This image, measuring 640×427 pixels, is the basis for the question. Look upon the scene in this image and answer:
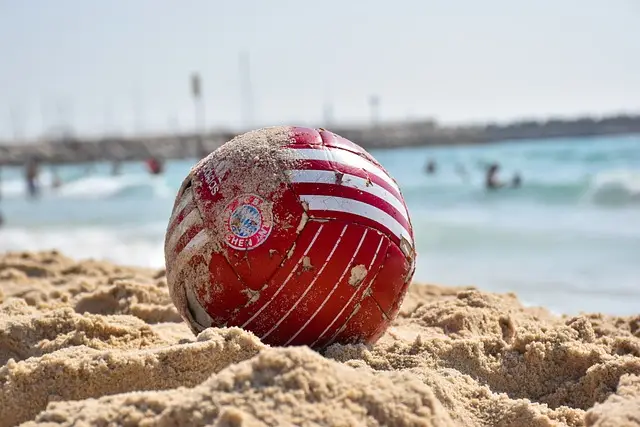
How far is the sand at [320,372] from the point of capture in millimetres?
2217

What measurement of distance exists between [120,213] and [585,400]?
1583 centimetres

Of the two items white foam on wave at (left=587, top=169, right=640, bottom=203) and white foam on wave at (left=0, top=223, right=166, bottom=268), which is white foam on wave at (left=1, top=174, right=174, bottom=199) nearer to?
white foam on wave at (left=0, top=223, right=166, bottom=268)

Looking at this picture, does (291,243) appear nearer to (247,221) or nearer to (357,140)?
(247,221)

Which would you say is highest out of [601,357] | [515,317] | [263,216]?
[263,216]

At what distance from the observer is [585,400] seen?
3092mm

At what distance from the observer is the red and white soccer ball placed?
10.2 ft

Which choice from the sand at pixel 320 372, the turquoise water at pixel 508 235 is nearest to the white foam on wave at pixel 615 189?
the turquoise water at pixel 508 235

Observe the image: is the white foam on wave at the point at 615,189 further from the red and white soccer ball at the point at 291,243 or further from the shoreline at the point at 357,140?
the shoreline at the point at 357,140

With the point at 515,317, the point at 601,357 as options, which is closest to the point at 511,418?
the point at 601,357

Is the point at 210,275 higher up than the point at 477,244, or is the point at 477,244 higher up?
the point at 210,275

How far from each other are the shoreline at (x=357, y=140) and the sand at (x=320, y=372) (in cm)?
5008

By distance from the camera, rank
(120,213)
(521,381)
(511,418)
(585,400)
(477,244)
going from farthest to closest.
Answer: (120,213)
(477,244)
(521,381)
(585,400)
(511,418)

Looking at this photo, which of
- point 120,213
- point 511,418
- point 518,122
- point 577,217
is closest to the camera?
point 511,418

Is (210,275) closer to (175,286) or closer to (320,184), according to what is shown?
(175,286)
